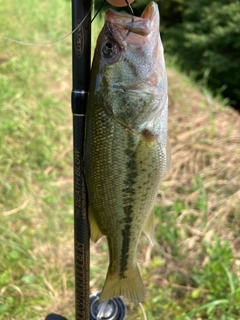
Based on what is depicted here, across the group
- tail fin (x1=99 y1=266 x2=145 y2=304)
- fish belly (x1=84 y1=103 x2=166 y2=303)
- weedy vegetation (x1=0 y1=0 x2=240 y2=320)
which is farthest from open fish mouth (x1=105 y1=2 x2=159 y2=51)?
weedy vegetation (x1=0 y1=0 x2=240 y2=320)

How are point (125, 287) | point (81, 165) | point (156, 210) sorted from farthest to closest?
1. point (156, 210)
2. point (125, 287)
3. point (81, 165)

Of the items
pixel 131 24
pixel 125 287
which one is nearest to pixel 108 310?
pixel 125 287

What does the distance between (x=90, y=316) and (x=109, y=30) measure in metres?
1.29

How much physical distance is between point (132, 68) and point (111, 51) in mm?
96

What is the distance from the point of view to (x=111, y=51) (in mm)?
1152

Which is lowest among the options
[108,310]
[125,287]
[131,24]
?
[108,310]

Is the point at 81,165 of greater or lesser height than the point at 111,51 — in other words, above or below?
below

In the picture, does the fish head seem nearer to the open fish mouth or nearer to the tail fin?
the open fish mouth

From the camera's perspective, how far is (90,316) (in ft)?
5.16

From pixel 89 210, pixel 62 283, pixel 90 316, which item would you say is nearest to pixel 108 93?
pixel 89 210

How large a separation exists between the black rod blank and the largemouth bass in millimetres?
28

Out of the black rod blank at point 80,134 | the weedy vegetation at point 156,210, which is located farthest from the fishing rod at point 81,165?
the weedy vegetation at point 156,210

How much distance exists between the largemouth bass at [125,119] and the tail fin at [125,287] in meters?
0.31

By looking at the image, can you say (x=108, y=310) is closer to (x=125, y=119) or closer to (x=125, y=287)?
(x=125, y=287)
